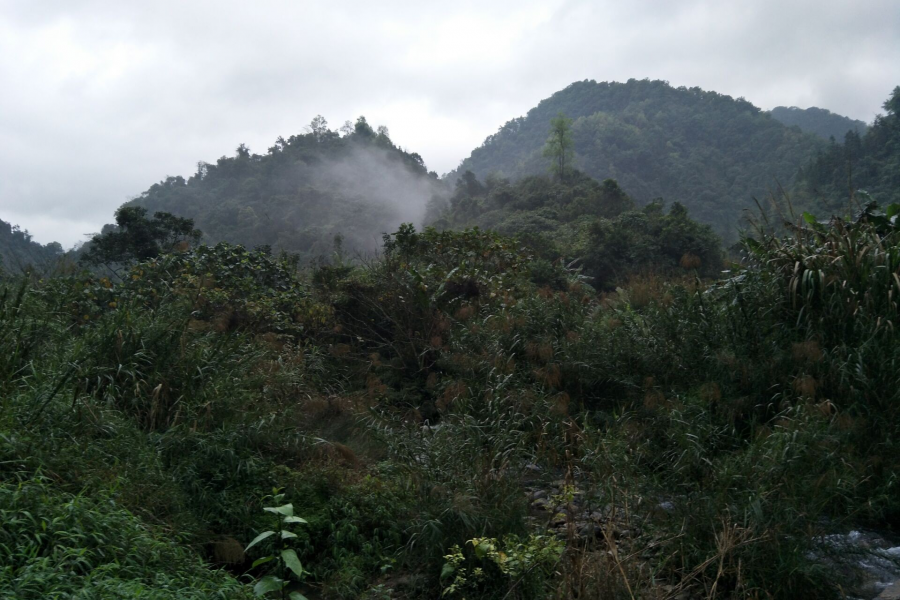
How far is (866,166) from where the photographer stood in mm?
23172

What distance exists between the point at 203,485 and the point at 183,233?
28.1ft

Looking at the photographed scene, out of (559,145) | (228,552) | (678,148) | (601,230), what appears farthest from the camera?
(678,148)

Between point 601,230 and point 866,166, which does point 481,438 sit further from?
point 866,166

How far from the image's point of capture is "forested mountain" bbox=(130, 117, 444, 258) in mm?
34531

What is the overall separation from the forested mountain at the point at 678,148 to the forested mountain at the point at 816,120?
603cm

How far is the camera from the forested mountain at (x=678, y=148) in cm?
3806

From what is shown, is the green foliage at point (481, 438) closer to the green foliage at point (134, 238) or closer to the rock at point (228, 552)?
the rock at point (228, 552)

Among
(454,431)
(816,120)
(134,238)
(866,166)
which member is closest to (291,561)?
(454,431)

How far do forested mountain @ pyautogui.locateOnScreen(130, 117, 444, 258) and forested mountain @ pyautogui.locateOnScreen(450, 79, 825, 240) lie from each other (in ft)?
33.0

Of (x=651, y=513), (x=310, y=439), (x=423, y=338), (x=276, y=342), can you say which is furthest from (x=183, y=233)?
(x=651, y=513)

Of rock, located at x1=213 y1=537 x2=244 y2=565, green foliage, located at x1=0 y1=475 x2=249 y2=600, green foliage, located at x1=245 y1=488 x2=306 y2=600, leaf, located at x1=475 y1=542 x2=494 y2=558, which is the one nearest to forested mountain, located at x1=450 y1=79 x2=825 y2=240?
leaf, located at x1=475 y1=542 x2=494 y2=558

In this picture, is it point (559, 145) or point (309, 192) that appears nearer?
point (559, 145)

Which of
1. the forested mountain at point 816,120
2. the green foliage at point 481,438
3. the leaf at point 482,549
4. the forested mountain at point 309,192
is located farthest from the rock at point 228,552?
the forested mountain at point 816,120

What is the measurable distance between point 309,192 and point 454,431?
3699 centimetres
